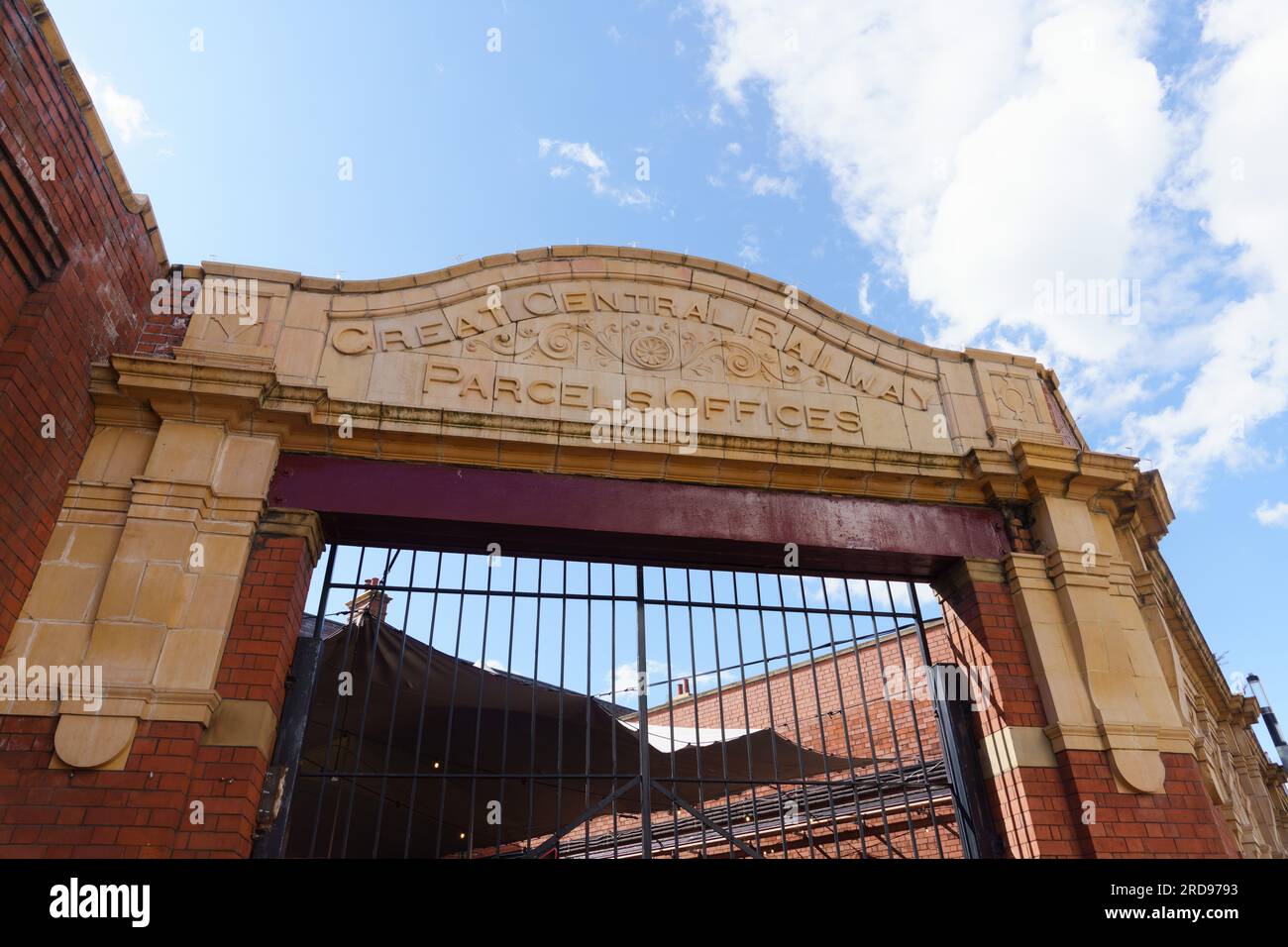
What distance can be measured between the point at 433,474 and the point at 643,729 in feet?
8.32

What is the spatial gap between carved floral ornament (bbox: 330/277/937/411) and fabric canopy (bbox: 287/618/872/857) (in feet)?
8.24

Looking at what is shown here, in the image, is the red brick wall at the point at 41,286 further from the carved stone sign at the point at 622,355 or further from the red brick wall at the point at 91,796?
the carved stone sign at the point at 622,355

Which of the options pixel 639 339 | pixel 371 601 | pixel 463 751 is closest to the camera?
pixel 371 601

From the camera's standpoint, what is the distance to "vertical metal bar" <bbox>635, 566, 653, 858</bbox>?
5883 millimetres

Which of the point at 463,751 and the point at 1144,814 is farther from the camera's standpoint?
the point at 463,751

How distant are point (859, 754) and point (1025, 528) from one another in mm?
6096

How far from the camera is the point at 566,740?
378 inches

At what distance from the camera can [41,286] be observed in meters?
5.66

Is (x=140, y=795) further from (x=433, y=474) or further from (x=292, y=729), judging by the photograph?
(x=433, y=474)

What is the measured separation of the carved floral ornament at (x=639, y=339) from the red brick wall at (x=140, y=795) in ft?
10.4

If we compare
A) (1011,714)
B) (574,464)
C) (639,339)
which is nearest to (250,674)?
(574,464)

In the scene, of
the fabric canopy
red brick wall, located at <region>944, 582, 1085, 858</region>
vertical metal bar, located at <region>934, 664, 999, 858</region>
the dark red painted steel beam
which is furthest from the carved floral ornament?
vertical metal bar, located at <region>934, 664, 999, 858</region>
